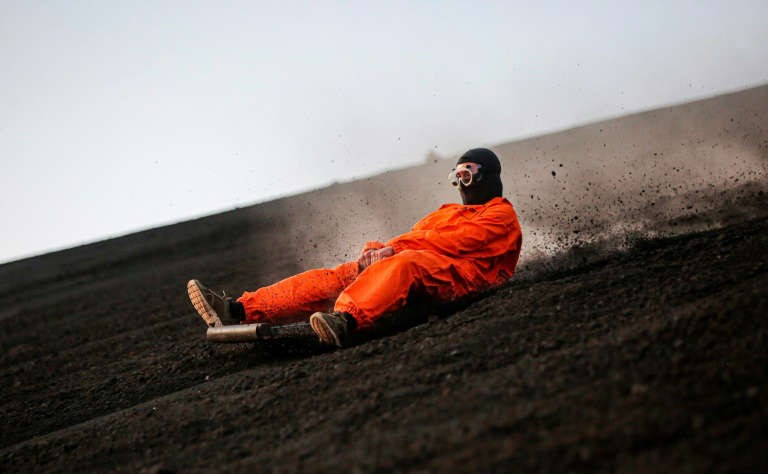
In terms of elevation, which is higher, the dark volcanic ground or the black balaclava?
the black balaclava

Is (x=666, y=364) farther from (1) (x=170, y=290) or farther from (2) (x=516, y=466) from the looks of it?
(1) (x=170, y=290)

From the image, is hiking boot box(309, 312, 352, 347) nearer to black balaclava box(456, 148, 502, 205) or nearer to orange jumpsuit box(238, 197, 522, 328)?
orange jumpsuit box(238, 197, 522, 328)

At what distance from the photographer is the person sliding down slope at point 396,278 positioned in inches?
204

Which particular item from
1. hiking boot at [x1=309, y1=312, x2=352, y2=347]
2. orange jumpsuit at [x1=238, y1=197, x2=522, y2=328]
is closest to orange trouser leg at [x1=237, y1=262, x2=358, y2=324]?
A: orange jumpsuit at [x1=238, y1=197, x2=522, y2=328]

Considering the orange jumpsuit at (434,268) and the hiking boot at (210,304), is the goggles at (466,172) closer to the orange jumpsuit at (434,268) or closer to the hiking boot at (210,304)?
the orange jumpsuit at (434,268)

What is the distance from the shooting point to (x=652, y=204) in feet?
38.4

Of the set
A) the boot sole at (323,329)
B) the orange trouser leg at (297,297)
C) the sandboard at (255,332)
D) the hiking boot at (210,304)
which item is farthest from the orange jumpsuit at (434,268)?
the boot sole at (323,329)

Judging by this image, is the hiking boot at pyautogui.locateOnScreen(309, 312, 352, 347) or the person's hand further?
the person's hand

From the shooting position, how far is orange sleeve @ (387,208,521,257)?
233 inches

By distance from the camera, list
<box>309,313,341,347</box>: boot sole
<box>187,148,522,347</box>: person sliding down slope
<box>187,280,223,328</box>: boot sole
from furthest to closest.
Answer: <box>187,280,223,328</box>: boot sole → <box>187,148,522,347</box>: person sliding down slope → <box>309,313,341,347</box>: boot sole

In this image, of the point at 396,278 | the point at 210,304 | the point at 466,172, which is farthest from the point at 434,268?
the point at 210,304

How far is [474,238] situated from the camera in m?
5.94

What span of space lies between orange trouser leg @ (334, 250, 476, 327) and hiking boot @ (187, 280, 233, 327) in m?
1.28

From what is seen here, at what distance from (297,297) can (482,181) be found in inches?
90.2
